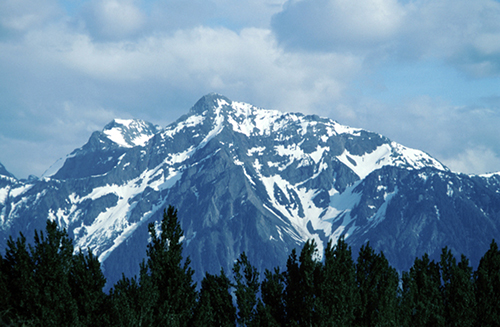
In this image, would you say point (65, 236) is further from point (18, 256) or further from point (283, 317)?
point (283, 317)

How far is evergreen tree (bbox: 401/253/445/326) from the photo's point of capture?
9625 centimetres

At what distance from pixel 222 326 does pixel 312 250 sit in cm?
1697

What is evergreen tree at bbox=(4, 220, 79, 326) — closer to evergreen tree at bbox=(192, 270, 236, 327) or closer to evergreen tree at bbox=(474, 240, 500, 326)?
evergreen tree at bbox=(192, 270, 236, 327)

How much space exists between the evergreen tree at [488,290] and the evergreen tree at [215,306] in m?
45.7

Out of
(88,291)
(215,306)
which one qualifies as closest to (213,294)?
(215,306)

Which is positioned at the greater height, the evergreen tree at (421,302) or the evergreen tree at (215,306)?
the evergreen tree at (421,302)

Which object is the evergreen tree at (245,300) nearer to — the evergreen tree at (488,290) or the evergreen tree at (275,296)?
the evergreen tree at (275,296)

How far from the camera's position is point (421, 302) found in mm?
96500

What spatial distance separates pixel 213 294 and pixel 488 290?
51206 millimetres

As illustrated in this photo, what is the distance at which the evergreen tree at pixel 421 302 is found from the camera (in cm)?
9625

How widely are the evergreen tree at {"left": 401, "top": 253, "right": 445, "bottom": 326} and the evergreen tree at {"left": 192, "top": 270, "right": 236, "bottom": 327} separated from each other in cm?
2840

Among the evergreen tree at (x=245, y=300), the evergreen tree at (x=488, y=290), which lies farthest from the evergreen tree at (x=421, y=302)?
the evergreen tree at (x=245, y=300)

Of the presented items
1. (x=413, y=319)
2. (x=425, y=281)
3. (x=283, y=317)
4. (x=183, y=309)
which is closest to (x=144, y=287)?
(x=183, y=309)

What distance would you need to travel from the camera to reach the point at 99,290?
78.9m
